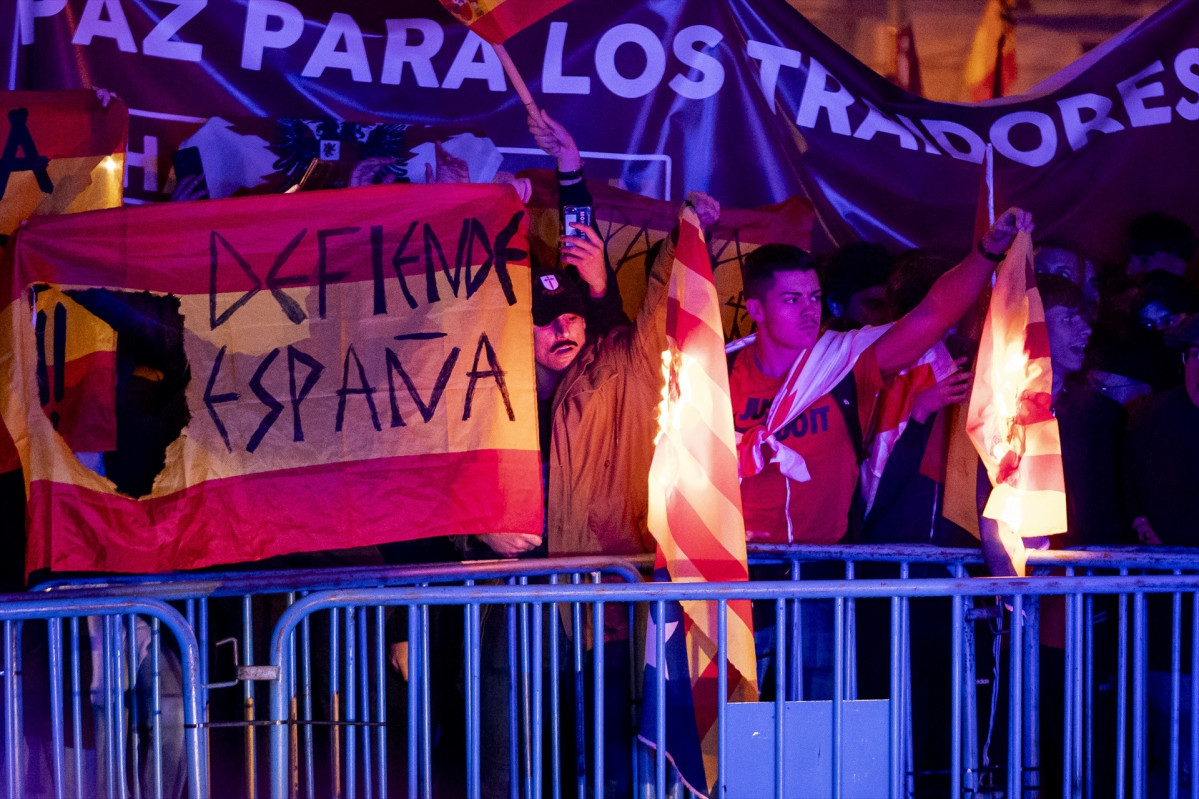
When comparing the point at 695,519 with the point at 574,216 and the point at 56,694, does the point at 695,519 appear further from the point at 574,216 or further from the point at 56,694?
the point at 56,694

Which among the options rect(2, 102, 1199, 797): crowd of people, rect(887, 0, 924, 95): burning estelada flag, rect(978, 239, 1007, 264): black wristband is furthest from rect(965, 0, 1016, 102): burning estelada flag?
rect(978, 239, 1007, 264): black wristband

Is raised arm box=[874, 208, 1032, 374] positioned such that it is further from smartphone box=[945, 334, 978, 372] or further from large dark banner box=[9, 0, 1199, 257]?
large dark banner box=[9, 0, 1199, 257]

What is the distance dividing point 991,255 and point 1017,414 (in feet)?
2.12

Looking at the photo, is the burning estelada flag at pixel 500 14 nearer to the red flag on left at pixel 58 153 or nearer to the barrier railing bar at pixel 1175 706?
the red flag on left at pixel 58 153

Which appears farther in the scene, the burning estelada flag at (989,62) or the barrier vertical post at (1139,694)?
the burning estelada flag at (989,62)

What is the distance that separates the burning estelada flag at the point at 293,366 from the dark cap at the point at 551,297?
0.87 feet

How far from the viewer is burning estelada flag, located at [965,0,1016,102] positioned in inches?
259

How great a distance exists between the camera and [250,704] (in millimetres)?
3623

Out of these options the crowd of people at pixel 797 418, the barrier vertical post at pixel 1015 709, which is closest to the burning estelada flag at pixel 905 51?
the crowd of people at pixel 797 418

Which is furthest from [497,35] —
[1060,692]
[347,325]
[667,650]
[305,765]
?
[1060,692]

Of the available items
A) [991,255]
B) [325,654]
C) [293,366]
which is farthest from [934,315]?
[325,654]

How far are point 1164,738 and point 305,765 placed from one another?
9.85 feet

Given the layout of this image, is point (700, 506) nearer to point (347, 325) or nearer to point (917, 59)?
point (347, 325)

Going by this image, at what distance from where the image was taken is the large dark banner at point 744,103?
5.09m
